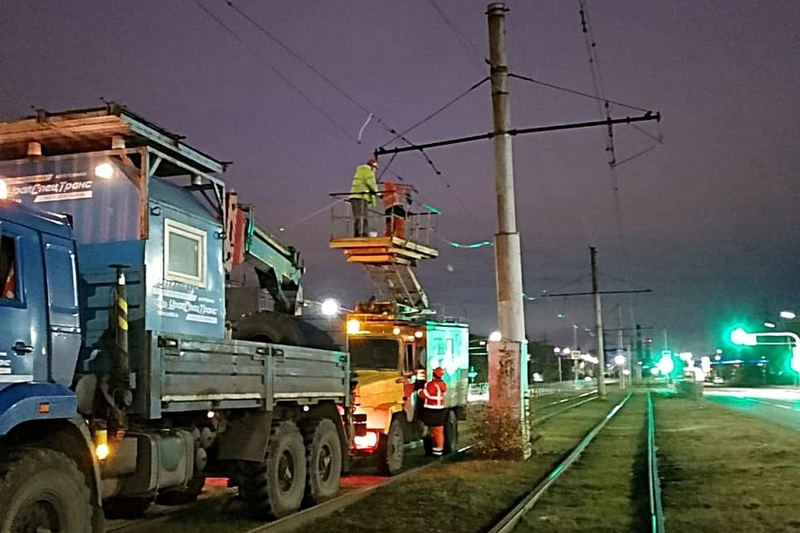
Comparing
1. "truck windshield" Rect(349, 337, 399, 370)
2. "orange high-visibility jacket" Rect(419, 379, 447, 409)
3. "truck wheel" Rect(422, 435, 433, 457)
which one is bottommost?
"truck wheel" Rect(422, 435, 433, 457)

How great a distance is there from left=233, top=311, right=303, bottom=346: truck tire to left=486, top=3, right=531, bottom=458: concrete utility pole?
236 inches

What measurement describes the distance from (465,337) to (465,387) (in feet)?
4.50

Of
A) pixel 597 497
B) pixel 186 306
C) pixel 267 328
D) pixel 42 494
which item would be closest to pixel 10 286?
pixel 42 494

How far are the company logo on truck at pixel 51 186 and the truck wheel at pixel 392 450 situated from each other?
27.9 feet

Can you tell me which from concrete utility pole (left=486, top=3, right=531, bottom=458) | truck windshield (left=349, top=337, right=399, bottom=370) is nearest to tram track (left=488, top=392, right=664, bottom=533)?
concrete utility pole (left=486, top=3, right=531, bottom=458)

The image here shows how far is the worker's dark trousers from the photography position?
795 inches

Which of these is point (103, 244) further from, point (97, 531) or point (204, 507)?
point (204, 507)

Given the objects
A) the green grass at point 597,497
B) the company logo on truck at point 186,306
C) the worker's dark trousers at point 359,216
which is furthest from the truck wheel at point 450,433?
the company logo on truck at point 186,306

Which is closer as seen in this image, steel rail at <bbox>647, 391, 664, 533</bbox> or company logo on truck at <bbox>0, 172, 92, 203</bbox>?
company logo on truck at <bbox>0, 172, 92, 203</bbox>

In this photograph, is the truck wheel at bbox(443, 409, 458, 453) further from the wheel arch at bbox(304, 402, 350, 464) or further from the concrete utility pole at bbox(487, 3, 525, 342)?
the wheel arch at bbox(304, 402, 350, 464)

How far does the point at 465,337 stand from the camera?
22172 millimetres

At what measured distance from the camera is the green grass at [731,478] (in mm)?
10914

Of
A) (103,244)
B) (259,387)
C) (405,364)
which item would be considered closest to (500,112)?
(405,364)

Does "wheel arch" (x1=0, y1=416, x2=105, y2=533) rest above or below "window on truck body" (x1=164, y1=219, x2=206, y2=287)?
below
